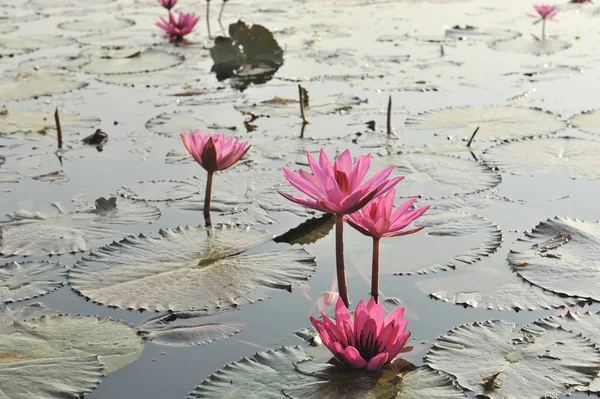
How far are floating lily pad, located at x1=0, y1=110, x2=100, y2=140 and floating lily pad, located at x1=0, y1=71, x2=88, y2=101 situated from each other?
1.26 ft

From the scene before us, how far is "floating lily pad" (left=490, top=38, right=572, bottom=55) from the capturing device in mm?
5278

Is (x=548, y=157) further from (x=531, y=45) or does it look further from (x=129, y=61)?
(x=129, y=61)

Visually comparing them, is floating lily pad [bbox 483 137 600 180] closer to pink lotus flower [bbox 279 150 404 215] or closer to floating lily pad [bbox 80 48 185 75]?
pink lotus flower [bbox 279 150 404 215]

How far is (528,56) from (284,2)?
12.3 ft

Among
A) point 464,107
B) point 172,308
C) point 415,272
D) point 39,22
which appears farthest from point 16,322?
point 39,22

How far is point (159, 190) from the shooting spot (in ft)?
9.51

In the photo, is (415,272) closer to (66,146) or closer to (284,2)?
(66,146)

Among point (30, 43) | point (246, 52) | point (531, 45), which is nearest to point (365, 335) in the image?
point (246, 52)

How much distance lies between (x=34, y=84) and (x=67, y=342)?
10.3ft

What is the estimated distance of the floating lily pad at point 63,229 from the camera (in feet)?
7.89

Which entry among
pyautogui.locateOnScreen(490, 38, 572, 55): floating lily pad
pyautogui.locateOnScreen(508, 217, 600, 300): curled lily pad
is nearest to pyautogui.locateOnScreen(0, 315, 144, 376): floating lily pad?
pyautogui.locateOnScreen(508, 217, 600, 300): curled lily pad

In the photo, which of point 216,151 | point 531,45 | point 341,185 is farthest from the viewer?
point 531,45

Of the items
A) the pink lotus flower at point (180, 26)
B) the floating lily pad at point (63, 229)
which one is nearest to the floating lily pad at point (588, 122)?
the floating lily pad at point (63, 229)

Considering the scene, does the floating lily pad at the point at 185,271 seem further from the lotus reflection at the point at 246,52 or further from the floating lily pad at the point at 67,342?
the lotus reflection at the point at 246,52
